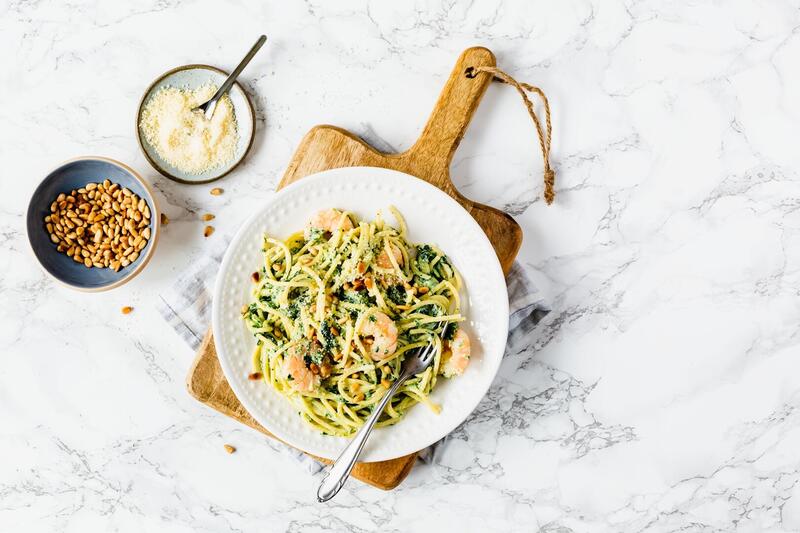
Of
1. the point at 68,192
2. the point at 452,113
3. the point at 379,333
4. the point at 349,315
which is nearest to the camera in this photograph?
the point at 379,333

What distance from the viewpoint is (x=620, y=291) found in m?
3.62

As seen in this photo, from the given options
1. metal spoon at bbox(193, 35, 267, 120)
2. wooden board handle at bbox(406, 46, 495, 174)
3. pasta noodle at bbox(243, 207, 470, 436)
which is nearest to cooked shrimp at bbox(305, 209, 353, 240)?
pasta noodle at bbox(243, 207, 470, 436)

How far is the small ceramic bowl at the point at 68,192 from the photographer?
3.42 m

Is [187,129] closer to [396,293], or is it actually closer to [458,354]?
[396,293]

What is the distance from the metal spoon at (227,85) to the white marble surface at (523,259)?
15cm

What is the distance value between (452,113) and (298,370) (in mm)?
1557

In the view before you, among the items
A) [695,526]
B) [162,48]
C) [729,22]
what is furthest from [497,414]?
[162,48]

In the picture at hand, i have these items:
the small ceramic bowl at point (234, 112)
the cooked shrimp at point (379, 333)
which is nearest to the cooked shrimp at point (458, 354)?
the cooked shrimp at point (379, 333)

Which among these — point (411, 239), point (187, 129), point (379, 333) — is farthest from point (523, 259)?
point (187, 129)

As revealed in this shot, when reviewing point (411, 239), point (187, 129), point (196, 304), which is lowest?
point (196, 304)

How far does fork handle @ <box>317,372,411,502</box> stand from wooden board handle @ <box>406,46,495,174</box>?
4.14 ft

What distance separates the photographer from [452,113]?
3.39m

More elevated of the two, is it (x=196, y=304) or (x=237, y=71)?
(x=237, y=71)

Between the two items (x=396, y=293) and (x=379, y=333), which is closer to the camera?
(x=379, y=333)
